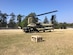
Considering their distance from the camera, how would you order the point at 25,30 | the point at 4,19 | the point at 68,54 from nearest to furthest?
the point at 68,54 → the point at 25,30 → the point at 4,19

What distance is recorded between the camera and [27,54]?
7.57m

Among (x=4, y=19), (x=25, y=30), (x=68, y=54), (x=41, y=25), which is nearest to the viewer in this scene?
(x=68, y=54)

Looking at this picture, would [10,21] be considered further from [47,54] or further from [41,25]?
[47,54]

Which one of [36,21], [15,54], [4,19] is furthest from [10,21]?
[15,54]

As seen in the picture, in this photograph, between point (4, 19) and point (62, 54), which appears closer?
point (62, 54)

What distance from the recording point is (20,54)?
7.55 meters

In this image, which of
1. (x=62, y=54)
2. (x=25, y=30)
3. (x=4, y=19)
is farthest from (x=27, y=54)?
(x=4, y=19)

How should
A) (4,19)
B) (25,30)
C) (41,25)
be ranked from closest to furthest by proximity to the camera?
(25,30) → (41,25) → (4,19)

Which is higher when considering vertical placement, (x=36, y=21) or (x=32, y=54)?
(x=36, y=21)

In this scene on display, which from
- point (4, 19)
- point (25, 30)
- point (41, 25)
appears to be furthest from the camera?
point (4, 19)

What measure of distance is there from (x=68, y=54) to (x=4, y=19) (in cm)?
10485

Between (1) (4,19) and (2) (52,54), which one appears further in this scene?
(1) (4,19)

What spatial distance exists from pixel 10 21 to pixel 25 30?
8607 centimetres

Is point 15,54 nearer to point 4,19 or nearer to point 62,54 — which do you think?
point 62,54
